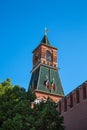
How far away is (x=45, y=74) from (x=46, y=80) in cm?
143

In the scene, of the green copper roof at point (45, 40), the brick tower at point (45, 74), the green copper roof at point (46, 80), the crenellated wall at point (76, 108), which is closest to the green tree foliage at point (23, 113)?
the crenellated wall at point (76, 108)

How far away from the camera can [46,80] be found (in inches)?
1716

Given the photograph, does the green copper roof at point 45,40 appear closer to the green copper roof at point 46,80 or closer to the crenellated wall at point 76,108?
the green copper roof at point 46,80

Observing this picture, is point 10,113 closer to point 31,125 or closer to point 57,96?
point 31,125

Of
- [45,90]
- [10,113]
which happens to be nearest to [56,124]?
[10,113]

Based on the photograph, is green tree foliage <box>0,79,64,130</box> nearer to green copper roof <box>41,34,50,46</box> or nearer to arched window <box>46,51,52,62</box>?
arched window <box>46,51,52,62</box>

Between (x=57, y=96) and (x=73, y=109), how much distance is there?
20379 millimetres

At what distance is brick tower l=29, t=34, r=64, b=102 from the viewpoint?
42.0m

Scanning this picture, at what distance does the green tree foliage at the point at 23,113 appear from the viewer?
16.9m

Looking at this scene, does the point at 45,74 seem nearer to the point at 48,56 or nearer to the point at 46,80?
the point at 46,80

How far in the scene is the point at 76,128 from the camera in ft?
Result: 69.6

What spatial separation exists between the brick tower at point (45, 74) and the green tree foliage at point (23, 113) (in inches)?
825

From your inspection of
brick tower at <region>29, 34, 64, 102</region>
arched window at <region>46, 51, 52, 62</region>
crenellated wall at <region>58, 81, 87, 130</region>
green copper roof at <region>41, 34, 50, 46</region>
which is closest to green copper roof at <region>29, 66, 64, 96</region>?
brick tower at <region>29, 34, 64, 102</region>

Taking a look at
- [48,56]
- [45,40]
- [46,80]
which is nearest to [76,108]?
[46,80]
